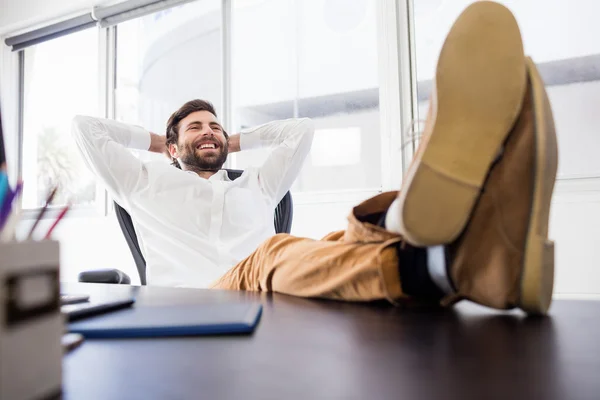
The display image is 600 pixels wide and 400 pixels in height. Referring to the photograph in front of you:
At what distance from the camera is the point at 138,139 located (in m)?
1.88

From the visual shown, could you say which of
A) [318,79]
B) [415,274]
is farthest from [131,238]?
[318,79]

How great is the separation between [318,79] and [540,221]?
7.32ft

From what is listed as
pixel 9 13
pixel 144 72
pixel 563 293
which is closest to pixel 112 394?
pixel 563 293

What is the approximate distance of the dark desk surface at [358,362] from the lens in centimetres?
29

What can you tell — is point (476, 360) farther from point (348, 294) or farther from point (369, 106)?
point (369, 106)

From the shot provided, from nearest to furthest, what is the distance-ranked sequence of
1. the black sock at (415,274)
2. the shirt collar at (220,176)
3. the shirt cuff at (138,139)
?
the black sock at (415,274) < the shirt collar at (220,176) < the shirt cuff at (138,139)

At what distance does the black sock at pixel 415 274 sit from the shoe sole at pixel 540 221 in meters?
0.13

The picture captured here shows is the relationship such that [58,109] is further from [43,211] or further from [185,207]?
[43,211]

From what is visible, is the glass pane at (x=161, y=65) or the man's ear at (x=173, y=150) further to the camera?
the glass pane at (x=161, y=65)

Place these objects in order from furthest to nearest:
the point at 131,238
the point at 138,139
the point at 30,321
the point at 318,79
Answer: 1. the point at 318,79
2. the point at 138,139
3. the point at 131,238
4. the point at 30,321

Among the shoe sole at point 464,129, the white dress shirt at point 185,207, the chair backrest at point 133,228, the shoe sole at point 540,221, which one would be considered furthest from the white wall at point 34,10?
the shoe sole at point 540,221

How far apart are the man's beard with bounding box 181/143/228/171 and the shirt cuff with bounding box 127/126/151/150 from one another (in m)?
0.19

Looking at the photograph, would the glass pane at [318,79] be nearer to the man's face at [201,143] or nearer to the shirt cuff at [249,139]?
the shirt cuff at [249,139]

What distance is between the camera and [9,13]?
3.55 metres
